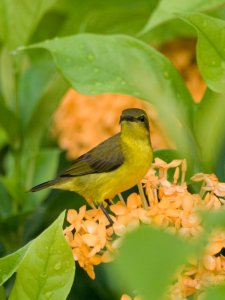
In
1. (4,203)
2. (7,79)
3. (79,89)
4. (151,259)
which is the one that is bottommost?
(4,203)

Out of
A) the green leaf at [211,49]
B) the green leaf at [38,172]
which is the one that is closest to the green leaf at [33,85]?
the green leaf at [38,172]

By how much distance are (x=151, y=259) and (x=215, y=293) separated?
184 millimetres

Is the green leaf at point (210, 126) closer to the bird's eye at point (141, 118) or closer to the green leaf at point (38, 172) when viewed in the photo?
the bird's eye at point (141, 118)

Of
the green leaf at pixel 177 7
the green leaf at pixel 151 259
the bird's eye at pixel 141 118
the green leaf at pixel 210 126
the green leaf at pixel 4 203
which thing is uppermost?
the green leaf at pixel 151 259

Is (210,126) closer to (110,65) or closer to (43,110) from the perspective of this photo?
(110,65)

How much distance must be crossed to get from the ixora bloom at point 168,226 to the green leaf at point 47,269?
9cm

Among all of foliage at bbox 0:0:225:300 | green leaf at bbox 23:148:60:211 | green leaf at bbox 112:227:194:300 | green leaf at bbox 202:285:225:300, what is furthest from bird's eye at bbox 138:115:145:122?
green leaf at bbox 112:227:194:300

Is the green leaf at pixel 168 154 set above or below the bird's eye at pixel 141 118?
above

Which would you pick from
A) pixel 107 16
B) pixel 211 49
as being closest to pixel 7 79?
pixel 107 16

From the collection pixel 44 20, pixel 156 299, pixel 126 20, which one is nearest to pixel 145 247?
pixel 156 299

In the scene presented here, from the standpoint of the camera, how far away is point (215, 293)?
40.0 inches

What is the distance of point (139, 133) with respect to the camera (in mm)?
2631

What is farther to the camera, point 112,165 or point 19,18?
point 19,18

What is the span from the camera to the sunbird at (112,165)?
2.43m
